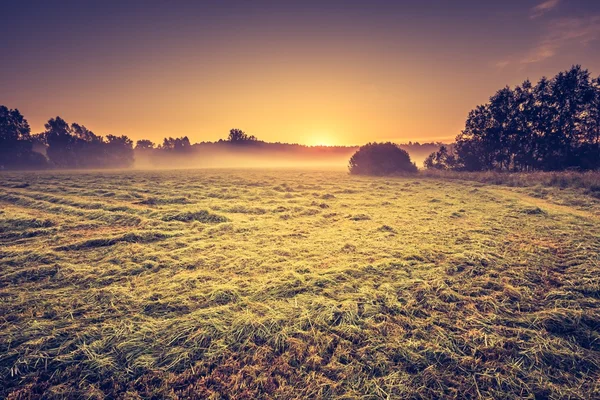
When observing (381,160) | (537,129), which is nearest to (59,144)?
(381,160)

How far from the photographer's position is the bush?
124ft

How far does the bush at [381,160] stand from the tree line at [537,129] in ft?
32.8

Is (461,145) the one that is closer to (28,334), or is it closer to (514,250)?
(514,250)

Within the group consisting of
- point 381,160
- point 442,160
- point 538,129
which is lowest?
point 381,160

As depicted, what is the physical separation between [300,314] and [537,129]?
44875 millimetres

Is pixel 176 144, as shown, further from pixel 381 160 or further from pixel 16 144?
pixel 381 160

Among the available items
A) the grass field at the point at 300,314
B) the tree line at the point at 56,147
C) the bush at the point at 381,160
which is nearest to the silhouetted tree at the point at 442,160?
the bush at the point at 381,160

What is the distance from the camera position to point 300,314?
384 centimetres

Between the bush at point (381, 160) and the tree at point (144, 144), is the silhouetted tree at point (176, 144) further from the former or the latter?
the bush at point (381, 160)

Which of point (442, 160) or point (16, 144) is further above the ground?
point (16, 144)

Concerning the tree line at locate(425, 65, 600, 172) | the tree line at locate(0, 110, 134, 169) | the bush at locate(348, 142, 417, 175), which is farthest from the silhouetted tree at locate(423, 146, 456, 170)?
the tree line at locate(0, 110, 134, 169)

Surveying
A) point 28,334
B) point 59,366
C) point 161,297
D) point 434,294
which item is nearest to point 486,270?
point 434,294

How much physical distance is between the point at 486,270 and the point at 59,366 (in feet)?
24.2

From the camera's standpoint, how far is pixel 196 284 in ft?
15.7
